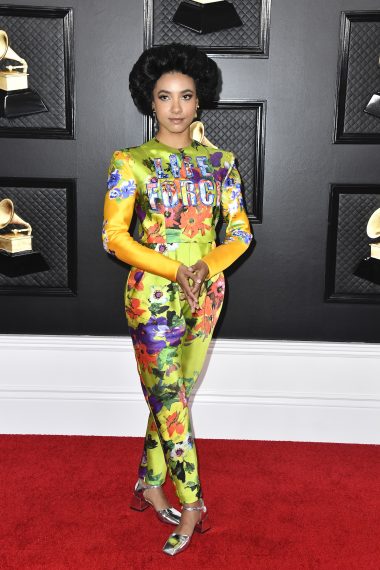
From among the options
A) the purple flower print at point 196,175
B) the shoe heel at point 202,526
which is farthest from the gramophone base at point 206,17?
the shoe heel at point 202,526

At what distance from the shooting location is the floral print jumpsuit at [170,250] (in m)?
2.26

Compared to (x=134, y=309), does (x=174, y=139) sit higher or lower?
higher

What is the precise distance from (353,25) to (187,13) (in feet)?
2.42

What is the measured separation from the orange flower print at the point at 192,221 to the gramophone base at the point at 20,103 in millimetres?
1092

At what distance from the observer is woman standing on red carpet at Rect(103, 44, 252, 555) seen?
2.25m

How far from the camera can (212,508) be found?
8.68 ft

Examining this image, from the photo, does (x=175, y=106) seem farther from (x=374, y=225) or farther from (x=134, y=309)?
(x=374, y=225)

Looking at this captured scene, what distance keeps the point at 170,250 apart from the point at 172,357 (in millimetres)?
375

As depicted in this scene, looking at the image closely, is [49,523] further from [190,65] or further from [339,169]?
[339,169]

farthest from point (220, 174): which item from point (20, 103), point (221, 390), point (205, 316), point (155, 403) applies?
point (221, 390)

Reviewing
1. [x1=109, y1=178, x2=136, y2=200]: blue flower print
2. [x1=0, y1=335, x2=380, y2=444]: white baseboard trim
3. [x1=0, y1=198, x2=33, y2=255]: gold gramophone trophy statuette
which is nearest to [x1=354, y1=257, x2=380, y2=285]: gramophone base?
[x1=0, y1=335, x2=380, y2=444]: white baseboard trim

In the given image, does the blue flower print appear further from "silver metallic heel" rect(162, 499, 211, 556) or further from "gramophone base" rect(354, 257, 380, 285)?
"gramophone base" rect(354, 257, 380, 285)

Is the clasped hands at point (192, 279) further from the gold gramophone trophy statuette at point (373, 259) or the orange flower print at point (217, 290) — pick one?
the gold gramophone trophy statuette at point (373, 259)

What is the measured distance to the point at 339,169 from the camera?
305 cm
